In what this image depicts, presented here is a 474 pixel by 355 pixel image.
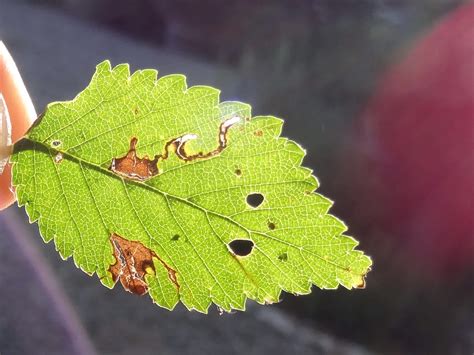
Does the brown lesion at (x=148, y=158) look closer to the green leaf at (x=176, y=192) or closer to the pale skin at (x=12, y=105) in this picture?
the green leaf at (x=176, y=192)

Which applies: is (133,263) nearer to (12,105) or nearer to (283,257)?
(283,257)

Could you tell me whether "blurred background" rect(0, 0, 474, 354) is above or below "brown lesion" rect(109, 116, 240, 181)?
above

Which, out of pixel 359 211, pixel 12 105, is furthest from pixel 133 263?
pixel 359 211

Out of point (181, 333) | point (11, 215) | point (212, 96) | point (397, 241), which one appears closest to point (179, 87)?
point (212, 96)

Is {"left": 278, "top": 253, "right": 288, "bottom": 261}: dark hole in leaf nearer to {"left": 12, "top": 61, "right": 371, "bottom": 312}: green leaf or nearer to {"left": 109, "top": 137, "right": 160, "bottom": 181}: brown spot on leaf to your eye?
{"left": 12, "top": 61, "right": 371, "bottom": 312}: green leaf

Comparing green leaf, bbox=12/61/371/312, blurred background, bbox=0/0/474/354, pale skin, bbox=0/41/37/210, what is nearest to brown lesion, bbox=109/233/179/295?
green leaf, bbox=12/61/371/312

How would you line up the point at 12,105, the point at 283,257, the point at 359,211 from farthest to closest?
the point at 359,211 → the point at 12,105 → the point at 283,257

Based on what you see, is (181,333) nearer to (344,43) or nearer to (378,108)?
(378,108)
